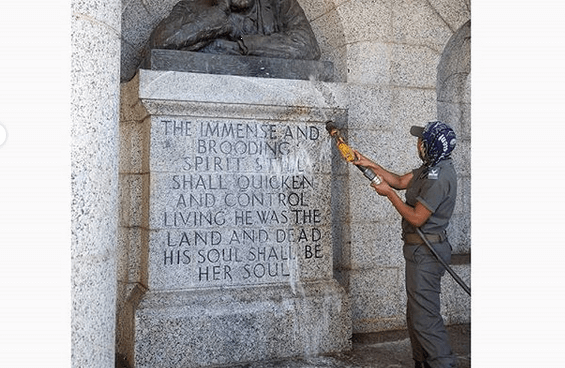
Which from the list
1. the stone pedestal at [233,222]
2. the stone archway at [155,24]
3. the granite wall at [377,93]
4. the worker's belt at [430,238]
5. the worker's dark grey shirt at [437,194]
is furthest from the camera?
the granite wall at [377,93]

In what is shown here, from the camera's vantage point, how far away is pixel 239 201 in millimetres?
4285

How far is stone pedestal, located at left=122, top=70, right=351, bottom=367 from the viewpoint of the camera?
13.1 feet

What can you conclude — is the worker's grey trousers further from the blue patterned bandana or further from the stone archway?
the stone archway

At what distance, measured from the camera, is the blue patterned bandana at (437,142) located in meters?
3.55

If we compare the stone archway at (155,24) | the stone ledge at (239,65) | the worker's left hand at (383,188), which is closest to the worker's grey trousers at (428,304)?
the worker's left hand at (383,188)

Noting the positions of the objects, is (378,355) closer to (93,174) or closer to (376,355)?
(376,355)

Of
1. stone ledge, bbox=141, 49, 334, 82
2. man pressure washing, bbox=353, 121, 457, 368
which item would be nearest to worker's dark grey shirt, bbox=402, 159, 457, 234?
man pressure washing, bbox=353, 121, 457, 368

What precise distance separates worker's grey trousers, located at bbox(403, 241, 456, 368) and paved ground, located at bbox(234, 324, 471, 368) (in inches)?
21.4

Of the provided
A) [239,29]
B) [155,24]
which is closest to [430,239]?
[239,29]

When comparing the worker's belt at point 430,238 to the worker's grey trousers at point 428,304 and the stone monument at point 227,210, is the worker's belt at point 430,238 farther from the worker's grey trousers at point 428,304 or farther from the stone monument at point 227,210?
the stone monument at point 227,210

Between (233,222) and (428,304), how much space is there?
1527mm

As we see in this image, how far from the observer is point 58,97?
1773 millimetres
